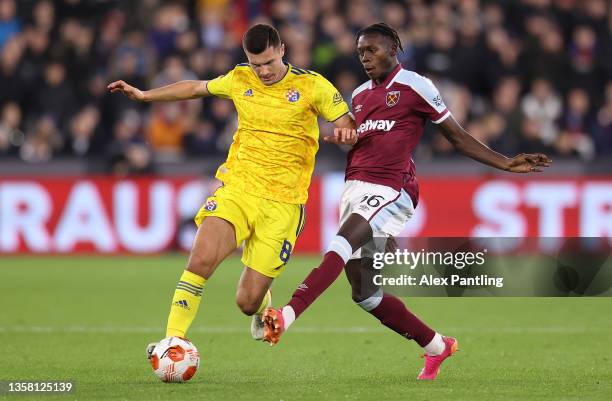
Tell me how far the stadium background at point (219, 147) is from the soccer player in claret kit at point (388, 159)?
227cm

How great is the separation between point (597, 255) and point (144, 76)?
10809 mm

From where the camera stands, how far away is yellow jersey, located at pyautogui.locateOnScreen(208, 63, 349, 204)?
25.1 feet

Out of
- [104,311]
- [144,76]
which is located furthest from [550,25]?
[104,311]

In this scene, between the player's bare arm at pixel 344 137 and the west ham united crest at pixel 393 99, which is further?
the west ham united crest at pixel 393 99

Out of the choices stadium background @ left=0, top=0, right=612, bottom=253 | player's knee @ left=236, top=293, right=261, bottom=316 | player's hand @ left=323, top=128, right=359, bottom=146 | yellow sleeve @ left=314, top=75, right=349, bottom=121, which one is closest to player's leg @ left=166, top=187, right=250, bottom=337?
player's knee @ left=236, top=293, right=261, bottom=316

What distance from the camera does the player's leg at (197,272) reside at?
288 inches

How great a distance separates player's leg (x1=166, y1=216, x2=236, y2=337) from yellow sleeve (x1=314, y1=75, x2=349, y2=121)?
3.03 feet

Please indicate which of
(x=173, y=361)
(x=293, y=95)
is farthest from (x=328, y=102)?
(x=173, y=361)

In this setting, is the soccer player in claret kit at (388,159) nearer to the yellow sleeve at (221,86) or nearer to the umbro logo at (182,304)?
the yellow sleeve at (221,86)

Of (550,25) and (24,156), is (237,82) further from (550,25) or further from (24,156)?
(550,25)

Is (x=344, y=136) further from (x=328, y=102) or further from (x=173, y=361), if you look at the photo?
(x=173, y=361)

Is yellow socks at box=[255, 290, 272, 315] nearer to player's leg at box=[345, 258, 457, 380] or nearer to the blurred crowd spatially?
player's leg at box=[345, 258, 457, 380]

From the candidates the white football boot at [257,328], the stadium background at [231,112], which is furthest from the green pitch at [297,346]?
the stadium background at [231,112]

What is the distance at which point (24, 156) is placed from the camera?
55.1 ft
